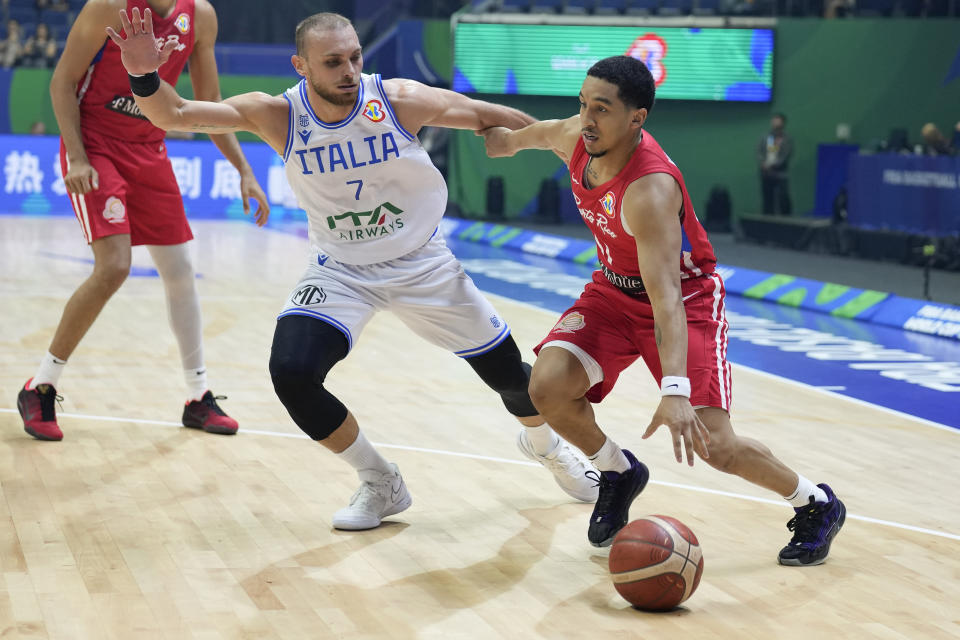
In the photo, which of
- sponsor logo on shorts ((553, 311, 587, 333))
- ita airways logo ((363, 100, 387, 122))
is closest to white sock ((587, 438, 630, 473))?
sponsor logo on shorts ((553, 311, 587, 333))

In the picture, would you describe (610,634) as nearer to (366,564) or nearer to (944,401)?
(366,564)

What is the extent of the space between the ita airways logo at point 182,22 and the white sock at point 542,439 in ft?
7.97

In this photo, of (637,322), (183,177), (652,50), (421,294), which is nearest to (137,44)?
(421,294)

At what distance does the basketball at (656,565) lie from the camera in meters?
3.56

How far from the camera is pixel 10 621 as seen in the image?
10.9ft

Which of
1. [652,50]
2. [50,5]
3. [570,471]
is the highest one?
[50,5]

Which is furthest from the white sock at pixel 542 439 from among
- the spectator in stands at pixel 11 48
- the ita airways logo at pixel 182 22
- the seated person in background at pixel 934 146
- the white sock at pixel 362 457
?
the spectator in stands at pixel 11 48

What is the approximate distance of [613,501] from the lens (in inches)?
169

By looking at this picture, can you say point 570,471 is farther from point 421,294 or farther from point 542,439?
point 421,294

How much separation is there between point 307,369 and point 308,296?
350 mm

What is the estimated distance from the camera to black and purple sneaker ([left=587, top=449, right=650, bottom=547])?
13.8ft

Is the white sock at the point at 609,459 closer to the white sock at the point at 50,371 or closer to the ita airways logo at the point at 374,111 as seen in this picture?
the ita airways logo at the point at 374,111

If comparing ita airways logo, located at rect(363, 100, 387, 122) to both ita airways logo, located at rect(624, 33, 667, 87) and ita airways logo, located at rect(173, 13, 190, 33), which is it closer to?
ita airways logo, located at rect(173, 13, 190, 33)

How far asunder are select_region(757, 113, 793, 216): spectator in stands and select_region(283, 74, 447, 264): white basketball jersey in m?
12.5
